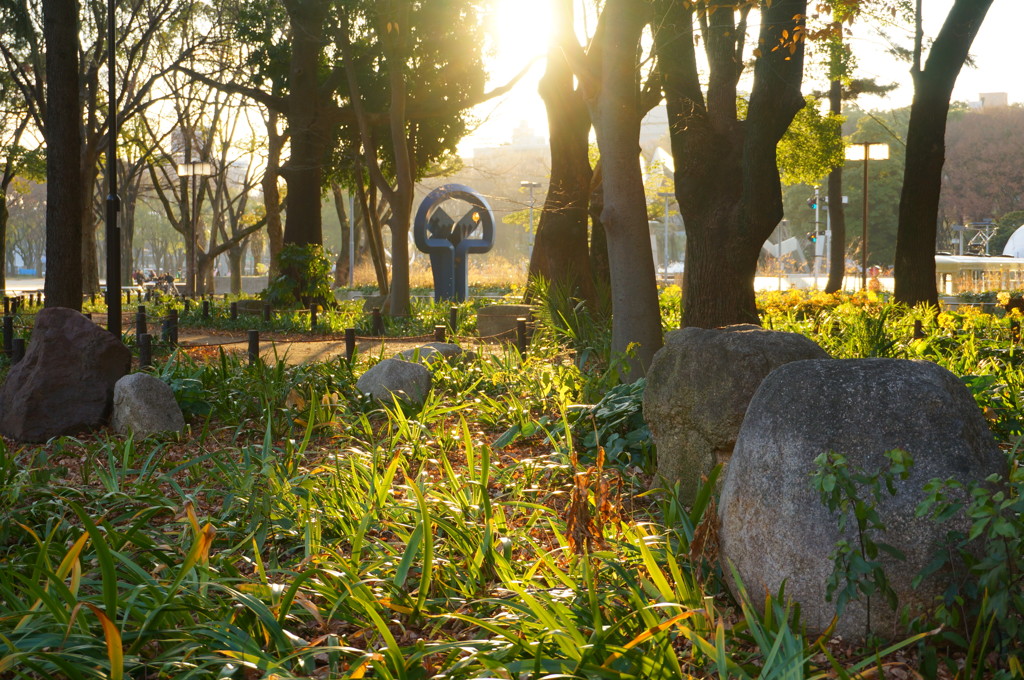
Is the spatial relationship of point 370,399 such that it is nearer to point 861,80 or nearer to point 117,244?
point 117,244

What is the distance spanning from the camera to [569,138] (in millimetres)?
16625

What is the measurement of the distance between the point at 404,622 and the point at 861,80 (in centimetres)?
2567

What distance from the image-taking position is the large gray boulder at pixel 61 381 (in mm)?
7523

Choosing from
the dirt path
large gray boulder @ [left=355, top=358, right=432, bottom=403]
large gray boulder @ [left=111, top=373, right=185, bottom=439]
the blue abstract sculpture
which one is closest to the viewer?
large gray boulder @ [left=111, top=373, right=185, bottom=439]

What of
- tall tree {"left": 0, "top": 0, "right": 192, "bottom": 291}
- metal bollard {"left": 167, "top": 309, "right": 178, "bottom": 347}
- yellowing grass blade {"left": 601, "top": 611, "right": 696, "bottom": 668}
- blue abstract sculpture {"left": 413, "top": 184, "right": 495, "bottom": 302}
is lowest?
yellowing grass blade {"left": 601, "top": 611, "right": 696, "bottom": 668}

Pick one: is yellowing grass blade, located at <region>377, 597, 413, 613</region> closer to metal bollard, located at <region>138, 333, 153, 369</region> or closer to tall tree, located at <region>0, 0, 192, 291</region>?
metal bollard, located at <region>138, 333, 153, 369</region>

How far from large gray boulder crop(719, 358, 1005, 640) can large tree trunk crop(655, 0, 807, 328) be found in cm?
697

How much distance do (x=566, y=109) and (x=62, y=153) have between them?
8049mm

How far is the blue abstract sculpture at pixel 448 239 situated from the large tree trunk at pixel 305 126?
5.84 meters

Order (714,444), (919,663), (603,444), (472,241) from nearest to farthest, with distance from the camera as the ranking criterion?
(919,663) < (714,444) < (603,444) < (472,241)

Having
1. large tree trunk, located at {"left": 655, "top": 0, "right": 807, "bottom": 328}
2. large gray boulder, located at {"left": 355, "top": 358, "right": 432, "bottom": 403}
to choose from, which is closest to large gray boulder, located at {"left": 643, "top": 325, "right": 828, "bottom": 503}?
large gray boulder, located at {"left": 355, "top": 358, "right": 432, "bottom": 403}

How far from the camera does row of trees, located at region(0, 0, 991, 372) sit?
8.76 meters

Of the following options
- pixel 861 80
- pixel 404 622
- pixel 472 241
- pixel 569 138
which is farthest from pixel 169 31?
pixel 404 622

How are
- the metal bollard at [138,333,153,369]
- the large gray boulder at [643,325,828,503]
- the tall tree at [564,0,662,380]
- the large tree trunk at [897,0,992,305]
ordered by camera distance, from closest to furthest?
the large gray boulder at [643,325,828,503], the tall tree at [564,0,662,380], the metal bollard at [138,333,153,369], the large tree trunk at [897,0,992,305]
